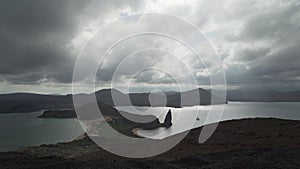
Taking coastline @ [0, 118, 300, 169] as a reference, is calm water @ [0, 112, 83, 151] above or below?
below

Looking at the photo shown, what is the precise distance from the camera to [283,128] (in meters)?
41.4

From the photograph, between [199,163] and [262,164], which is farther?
[199,163]

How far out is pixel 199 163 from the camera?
23391 mm

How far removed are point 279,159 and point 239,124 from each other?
3048cm

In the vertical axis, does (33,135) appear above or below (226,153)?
below

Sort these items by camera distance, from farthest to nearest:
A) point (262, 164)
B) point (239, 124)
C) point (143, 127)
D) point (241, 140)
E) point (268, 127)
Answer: point (143, 127), point (239, 124), point (268, 127), point (241, 140), point (262, 164)

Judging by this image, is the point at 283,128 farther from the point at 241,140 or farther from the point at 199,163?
the point at 199,163

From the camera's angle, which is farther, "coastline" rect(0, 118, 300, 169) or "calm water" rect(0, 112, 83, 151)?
"calm water" rect(0, 112, 83, 151)

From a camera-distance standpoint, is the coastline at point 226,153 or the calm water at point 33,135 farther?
the calm water at point 33,135

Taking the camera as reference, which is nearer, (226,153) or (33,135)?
(226,153)

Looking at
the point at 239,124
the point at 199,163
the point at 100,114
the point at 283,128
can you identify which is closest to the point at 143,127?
the point at 100,114

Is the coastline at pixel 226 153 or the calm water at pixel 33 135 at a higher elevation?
the coastline at pixel 226 153

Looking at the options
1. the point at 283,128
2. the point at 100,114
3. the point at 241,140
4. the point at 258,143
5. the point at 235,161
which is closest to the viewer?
the point at 235,161

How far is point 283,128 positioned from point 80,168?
115 feet
